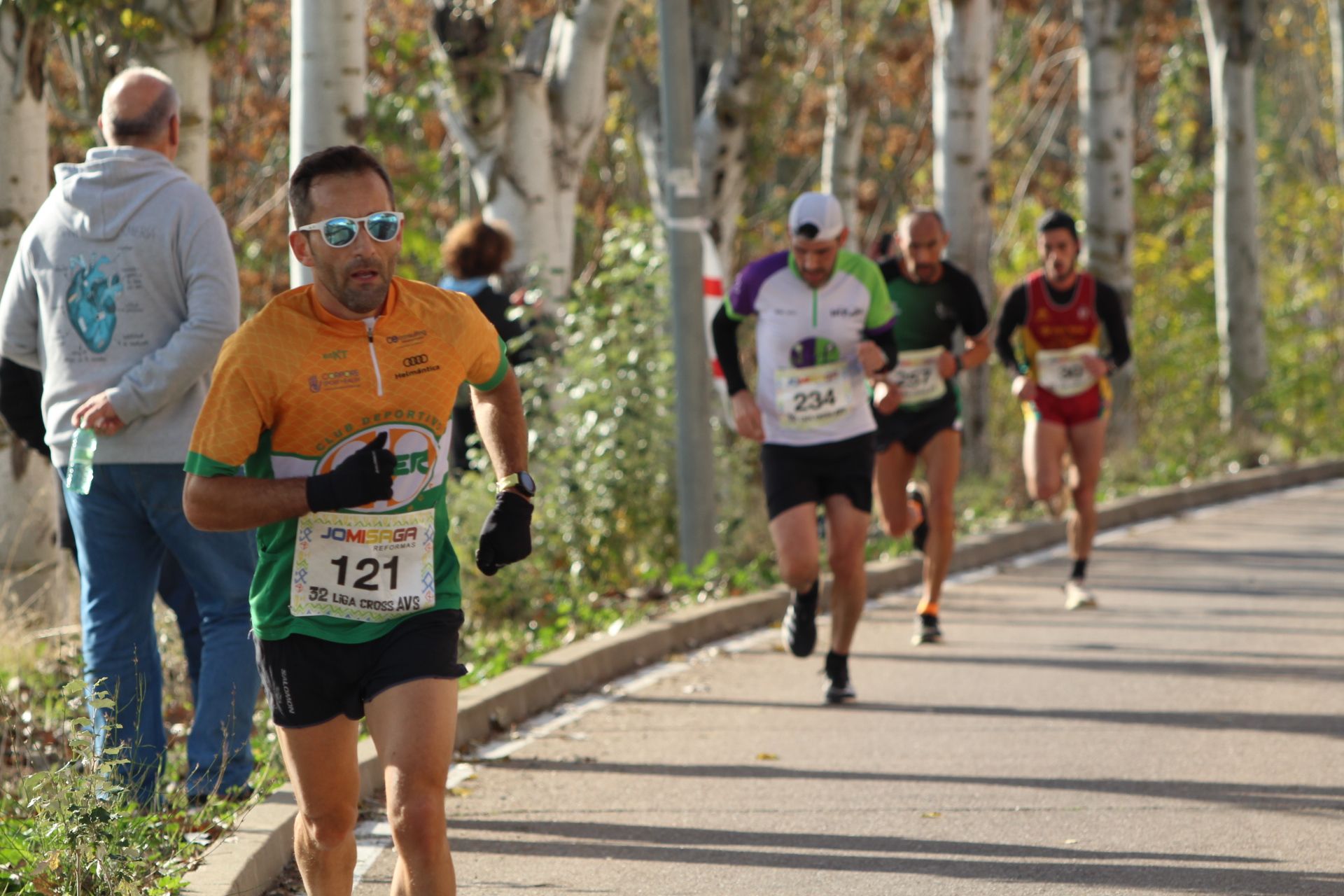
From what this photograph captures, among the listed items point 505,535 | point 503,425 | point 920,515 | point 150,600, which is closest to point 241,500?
point 505,535

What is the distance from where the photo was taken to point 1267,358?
2302 centimetres

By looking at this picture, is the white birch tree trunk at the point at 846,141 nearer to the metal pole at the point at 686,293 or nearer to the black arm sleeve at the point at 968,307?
the metal pole at the point at 686,293

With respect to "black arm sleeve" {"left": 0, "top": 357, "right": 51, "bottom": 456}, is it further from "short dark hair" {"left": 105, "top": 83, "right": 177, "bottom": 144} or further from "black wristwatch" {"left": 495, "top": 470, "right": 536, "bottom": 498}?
"black wristwatch" {"left": 495, "top": 470, "right": 536, "bottom": 498}

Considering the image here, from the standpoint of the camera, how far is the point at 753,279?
28.6 feet

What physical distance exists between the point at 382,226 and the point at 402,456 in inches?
19.8

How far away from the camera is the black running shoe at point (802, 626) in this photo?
8852 mm

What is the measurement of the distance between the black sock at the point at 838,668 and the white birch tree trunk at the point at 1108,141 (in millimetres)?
12147

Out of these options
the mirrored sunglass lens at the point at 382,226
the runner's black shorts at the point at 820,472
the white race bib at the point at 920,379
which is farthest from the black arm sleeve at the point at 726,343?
the mirrored sunglass lens at the point at 382,226

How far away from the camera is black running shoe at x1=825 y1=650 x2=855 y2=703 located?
895 cm

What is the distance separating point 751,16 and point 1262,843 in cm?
1267

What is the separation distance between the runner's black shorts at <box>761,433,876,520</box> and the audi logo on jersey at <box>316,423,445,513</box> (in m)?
4.28

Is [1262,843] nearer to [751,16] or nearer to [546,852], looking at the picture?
[546,852]

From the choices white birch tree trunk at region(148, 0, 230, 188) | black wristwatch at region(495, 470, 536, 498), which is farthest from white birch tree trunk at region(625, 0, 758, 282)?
black wristwatch at region(495, 470, 536, 498)

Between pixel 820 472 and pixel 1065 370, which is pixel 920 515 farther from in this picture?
pixel 820 472
